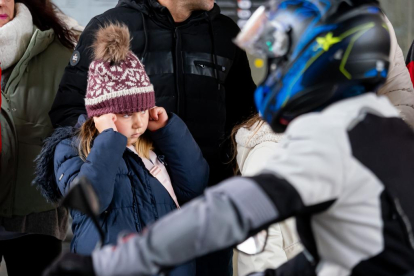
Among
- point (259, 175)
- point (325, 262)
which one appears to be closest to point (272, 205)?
point (259, 175)

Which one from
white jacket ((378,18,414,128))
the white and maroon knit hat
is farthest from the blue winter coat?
white jacket ((378,18,414,128))

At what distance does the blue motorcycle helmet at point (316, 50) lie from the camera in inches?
48.4

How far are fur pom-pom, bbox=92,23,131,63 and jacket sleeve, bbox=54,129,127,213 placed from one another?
260 millimetres

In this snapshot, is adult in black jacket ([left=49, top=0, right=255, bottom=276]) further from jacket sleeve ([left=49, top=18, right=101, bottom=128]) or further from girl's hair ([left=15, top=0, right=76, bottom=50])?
girl's hair ([left=15, top=0, right=76, bottom=50])

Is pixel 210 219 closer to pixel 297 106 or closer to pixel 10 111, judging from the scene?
pixel 297 106

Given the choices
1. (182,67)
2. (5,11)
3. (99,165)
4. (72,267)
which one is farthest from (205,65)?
(72,267)

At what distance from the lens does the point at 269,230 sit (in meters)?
2.28

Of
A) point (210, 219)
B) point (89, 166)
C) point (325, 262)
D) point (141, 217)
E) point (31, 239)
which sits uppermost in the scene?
point (210, 219)

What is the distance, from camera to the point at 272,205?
3.38 feet

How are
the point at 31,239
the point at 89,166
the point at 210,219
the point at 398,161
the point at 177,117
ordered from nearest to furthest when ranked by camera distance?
the point at 210,219 → the point at 398,161 → the point at 89,166 → the point at 177,117 → the point at 31,239

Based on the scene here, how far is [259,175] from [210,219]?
113 millimetres

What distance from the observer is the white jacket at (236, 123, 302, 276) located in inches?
89.4

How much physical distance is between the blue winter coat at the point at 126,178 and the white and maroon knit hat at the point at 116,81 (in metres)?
0.12

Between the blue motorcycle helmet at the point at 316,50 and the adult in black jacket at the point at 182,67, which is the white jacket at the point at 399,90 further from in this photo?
the blue motorcycle helmet at the point at 316,50
